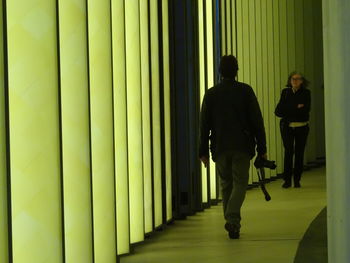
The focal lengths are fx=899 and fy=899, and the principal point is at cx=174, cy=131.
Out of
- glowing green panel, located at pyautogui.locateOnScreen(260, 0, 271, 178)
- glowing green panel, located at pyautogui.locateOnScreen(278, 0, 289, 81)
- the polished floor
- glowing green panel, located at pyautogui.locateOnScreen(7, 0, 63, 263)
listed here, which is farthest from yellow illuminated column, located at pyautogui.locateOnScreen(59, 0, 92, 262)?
glowing green panel, located at pyautogui.locateOnScreen(278, 0, 289, 81)

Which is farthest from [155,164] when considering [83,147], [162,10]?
[83,147]

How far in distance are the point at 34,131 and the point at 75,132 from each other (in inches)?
30.1

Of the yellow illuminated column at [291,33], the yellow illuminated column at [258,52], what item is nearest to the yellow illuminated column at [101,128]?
the yellow illuminated column at [258,52]

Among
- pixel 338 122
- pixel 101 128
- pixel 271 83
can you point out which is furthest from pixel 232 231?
pixel 271 83

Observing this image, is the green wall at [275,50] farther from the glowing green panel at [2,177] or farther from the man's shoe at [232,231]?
the glowing green panel at [2,177]

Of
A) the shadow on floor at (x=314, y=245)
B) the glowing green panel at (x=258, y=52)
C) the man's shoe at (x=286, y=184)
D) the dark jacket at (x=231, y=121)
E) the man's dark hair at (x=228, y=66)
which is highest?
the glowing green panel at (x=258, y=52)

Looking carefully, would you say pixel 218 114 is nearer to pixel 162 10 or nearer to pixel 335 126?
pixel 162 10

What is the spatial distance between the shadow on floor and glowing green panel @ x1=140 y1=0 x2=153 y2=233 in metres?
1.57

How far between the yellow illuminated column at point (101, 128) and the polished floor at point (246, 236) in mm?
946

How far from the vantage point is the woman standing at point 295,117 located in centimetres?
1410

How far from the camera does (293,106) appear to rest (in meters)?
14.1

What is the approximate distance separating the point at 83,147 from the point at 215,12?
23.9 ft

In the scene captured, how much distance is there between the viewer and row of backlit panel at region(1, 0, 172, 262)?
5.10 m

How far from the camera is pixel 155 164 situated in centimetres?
954
